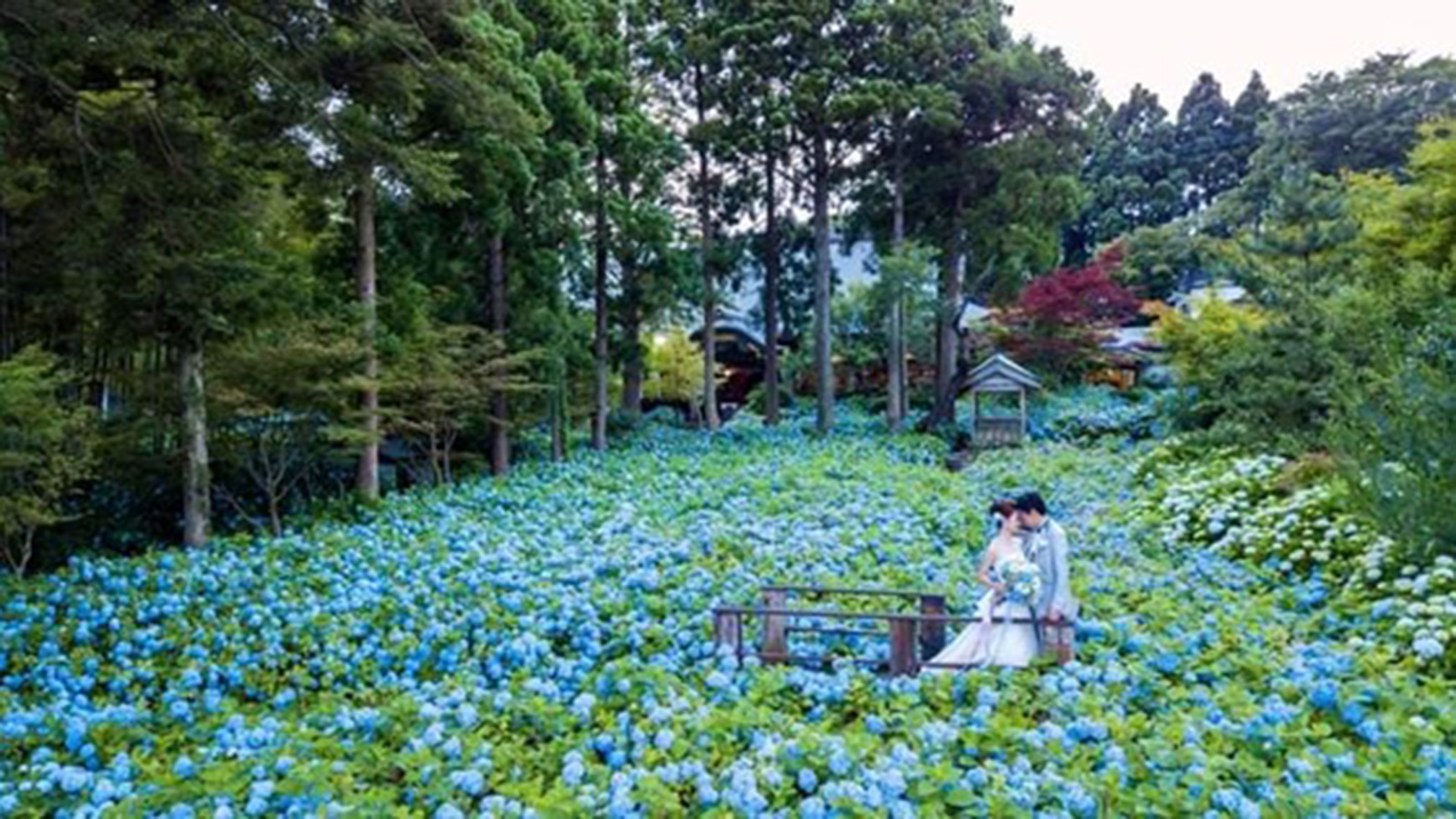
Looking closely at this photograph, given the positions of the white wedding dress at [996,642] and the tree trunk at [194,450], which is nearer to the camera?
the white wedding dress at [996,642]

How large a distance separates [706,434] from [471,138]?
8828 mm

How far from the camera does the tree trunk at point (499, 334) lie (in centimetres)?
1362

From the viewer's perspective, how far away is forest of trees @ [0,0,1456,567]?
7414 mm

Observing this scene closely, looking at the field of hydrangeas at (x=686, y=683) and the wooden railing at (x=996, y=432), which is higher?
the wooden railing at (x=996, y=432)

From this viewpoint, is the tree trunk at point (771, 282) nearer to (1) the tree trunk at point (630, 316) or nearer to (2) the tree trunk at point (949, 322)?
(1) the tree trunk at point (630, 316)

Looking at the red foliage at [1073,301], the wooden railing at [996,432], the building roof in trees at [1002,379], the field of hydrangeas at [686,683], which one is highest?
the red foliage at [1073,301]

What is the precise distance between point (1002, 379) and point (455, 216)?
1059cm

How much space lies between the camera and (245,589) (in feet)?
23.1

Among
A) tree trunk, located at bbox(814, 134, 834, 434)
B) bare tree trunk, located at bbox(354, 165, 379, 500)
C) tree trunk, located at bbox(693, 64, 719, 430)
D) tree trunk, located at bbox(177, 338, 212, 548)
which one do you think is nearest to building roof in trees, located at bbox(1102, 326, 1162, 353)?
tree trunk, located at bbox(814, 134, 834, 434)

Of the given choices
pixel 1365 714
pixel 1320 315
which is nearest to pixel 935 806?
pixel 1365 714

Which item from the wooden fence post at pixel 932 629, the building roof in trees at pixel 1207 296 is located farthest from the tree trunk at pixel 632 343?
the wooden fence post at pixel 932 629

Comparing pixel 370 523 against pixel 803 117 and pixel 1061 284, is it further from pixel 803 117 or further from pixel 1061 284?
pixel 1061 284

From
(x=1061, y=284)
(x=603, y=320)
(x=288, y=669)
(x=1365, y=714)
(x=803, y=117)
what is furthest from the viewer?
(x=1061, y=284)

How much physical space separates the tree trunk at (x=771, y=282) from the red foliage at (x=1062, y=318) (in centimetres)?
619
